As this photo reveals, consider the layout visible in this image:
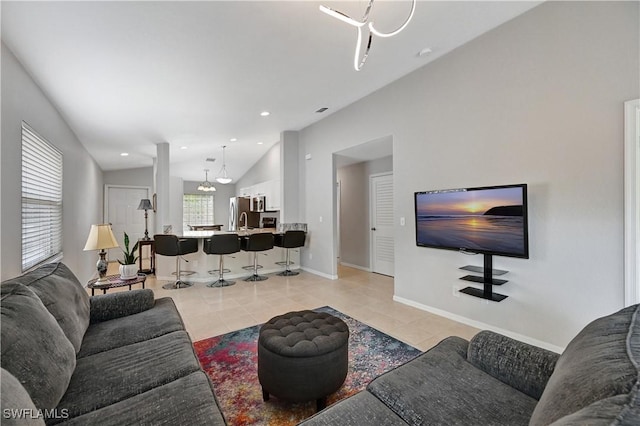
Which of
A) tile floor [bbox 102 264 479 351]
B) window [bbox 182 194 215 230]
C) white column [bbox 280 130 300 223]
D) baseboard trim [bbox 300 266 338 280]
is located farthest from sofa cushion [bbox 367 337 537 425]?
window [bbox 182 194 215 230]

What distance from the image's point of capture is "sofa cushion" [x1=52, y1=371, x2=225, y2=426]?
1.08 meters

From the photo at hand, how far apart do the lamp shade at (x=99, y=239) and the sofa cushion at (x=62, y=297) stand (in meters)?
0.78

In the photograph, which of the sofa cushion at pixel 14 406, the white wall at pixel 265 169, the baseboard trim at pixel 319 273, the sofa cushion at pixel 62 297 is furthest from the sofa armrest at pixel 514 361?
the white wall at pixel 265 169

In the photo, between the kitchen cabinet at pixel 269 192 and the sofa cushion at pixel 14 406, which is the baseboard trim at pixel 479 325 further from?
the kitchen cabinet at pixel 269 192

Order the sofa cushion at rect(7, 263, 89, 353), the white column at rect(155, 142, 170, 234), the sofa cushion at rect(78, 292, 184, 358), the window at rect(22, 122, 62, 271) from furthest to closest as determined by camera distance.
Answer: the white column at rect(155, 142, 170, 234) → the window at rect(22, 122, 62, 271) → the sofa cushion at rect(78, 292, 184, 358) → the sofa cushion at rect(7, 263, 89, 353)

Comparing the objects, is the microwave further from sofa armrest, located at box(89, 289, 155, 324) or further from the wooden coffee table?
sofa armrest, located at box(89, 289, 155, 324)

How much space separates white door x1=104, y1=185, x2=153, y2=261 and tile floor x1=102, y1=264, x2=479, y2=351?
331 cm

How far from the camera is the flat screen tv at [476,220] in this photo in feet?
8.48

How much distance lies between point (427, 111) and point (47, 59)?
4.01 metres

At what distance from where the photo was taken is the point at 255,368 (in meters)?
2.30

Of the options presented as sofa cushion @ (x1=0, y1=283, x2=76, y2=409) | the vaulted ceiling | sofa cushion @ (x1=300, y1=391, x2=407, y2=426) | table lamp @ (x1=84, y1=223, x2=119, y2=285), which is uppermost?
the vaulted ceiling

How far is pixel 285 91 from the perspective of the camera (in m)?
3.96

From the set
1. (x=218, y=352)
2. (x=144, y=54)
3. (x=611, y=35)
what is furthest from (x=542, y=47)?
(x=218, y=352)

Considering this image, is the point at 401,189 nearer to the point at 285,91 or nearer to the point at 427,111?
the point at 427,111
